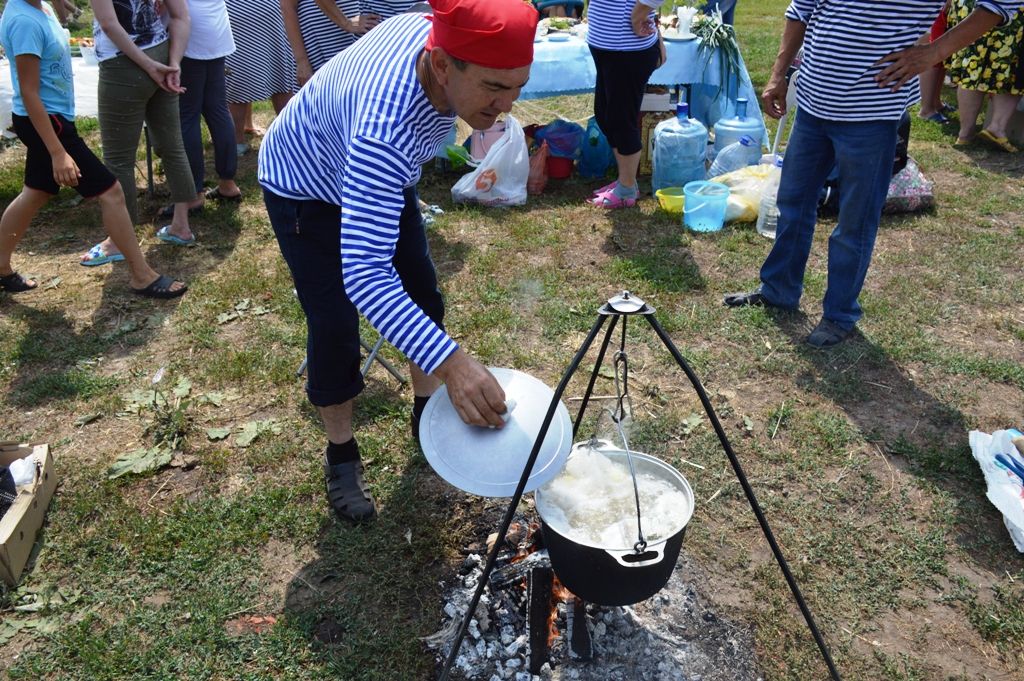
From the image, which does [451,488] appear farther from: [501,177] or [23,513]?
[501,177]

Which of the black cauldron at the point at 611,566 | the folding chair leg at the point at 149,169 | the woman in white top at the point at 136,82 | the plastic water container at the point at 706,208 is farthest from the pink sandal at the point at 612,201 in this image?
the black cauldron at the point at 611,566

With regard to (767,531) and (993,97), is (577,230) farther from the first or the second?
(993,97)

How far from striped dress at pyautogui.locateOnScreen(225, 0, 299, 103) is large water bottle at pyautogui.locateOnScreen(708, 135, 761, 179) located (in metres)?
3.59

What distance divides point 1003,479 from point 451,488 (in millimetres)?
2261

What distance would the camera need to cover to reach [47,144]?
3.99 metres

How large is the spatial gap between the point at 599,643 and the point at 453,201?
13.3 ft

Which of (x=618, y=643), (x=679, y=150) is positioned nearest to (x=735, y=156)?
(x=679, y=150)

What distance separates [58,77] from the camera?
409 centimetres

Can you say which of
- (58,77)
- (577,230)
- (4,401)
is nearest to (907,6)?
(577,230)

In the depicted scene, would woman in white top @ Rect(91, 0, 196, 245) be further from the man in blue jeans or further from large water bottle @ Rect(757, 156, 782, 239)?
large water bottle @ Rect(757, 156, 782, 239)

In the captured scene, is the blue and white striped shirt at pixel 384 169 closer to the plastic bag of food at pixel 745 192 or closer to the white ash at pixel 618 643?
the white ash at pixel 618 643

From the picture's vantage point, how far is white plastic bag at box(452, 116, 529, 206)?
569cm

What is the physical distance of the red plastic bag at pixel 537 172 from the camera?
6.02 meters

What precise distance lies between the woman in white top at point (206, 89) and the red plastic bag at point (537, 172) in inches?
91.2
